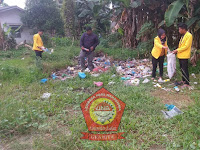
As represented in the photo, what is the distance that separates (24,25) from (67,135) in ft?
48.0

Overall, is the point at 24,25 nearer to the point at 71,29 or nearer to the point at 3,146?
the point at 71,29

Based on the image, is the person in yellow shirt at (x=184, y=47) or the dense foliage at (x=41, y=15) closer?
the person in yellow shirt at (x=184, y=47)

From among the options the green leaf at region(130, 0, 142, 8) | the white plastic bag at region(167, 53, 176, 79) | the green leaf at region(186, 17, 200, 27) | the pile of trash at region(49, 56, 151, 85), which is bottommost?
the pile of trash at region(49, 56, 151, 85)

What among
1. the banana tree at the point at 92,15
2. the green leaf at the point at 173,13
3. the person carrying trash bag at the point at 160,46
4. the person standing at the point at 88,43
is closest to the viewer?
the person carrying trash bag at the point at 160,46

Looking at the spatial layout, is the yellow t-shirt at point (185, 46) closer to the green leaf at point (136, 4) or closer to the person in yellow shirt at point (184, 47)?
the person in yellow shirt at point (184, 47)

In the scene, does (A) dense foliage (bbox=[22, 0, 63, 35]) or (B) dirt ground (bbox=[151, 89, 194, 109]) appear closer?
(B) dirt ground (bbox=[151, 89, 194, 109])

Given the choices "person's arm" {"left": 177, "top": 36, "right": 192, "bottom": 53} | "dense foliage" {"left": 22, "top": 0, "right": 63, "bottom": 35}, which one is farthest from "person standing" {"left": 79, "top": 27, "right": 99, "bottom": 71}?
"dense foliage" {"left": 22, "top": 0, "right": 63, "bottom": 35}

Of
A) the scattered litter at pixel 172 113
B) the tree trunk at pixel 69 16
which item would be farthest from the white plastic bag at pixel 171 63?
the tree trunk at pixel 69 16

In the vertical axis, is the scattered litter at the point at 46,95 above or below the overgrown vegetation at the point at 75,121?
above

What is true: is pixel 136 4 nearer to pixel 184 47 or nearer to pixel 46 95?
pixel 184 47

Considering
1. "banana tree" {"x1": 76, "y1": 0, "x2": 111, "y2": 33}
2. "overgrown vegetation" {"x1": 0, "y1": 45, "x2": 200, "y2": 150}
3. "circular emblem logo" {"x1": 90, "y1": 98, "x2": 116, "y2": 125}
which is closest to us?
"overgrown vegetation" {"x1": 0, "y1": 45, "x2": 200, "y2": 150}

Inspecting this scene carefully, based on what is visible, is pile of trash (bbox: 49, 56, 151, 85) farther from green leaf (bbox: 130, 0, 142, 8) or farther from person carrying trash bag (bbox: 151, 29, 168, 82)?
green leaf (bbox: 130, 0, 142, 8)

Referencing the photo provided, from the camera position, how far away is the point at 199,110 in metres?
3.16

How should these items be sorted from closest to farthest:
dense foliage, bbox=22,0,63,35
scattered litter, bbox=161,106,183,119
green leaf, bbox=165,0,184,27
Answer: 1. scattered litter, bbox=161,106,183,119
2. green leaf, bbox=165,0,184,27
3. dense foliage, bbox=22,0,63,35
